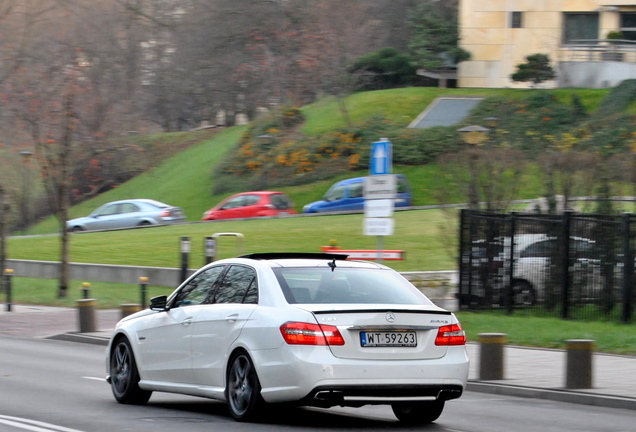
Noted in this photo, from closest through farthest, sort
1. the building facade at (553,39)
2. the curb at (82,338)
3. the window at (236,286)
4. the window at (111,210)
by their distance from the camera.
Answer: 1. the window at (236,286)
2. the curb at (82,338)
3. the window at (111,210)
4. the building facade at (553,39)

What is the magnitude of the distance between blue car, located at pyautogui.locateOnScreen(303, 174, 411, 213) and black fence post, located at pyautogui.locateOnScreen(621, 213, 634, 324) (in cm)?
2551

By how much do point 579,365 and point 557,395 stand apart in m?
0.40


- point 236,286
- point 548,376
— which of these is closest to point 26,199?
point 548,376

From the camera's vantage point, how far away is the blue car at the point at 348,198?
4344 centimetres

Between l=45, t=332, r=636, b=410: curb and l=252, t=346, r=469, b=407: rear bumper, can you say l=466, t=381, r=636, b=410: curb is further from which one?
l=252, t=346, r=469, b=407: rear bumper

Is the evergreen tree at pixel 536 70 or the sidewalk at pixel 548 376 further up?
the evergreen tree at pixel 536 70

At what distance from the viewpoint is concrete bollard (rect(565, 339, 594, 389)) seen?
38.4 ft

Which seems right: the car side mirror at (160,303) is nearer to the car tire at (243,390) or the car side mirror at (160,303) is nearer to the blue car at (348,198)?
the car tire at (243,390)

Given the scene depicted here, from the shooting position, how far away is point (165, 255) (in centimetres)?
3186

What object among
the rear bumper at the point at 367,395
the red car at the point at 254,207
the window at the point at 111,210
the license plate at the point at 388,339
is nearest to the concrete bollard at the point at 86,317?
the rear bumper at the point at 367,395

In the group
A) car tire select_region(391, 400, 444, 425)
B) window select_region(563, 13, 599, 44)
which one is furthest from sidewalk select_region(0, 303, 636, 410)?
window select_region(563, 13, 599, 44)

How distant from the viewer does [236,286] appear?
9.57 metres

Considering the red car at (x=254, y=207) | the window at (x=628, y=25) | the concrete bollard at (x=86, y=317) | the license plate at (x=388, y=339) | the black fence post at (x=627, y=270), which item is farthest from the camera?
the window at (x=628, y=25)

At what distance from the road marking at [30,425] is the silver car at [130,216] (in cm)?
3495
